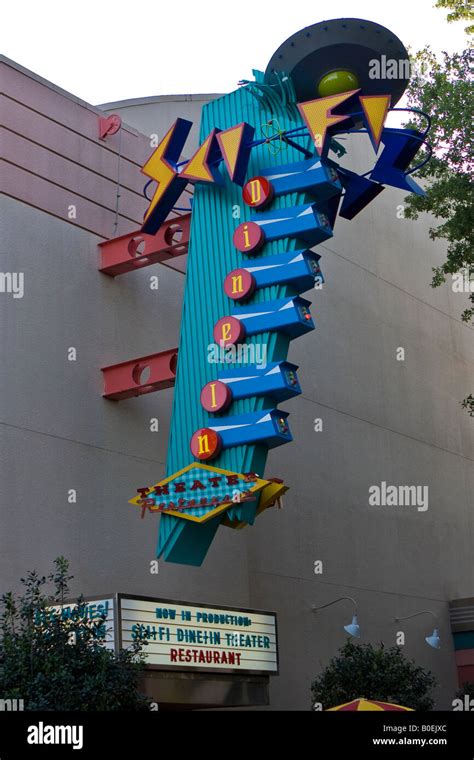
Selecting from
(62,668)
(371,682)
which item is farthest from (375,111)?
(371,682)

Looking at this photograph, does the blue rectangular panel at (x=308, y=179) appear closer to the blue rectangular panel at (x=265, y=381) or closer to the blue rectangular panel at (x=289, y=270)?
the blue rectangular panel at (x=289, y=270)

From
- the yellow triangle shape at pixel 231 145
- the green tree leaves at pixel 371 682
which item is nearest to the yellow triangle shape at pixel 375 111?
the yellow triangle shape at pixel 231 145

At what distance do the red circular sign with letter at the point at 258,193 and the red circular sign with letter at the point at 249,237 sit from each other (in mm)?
359

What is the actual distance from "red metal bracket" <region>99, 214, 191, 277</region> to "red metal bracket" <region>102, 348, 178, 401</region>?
1.77 m

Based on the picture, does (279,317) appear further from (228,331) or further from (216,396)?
(216,396)

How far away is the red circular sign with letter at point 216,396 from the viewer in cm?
1712

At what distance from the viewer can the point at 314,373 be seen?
25.3m

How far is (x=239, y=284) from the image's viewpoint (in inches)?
695

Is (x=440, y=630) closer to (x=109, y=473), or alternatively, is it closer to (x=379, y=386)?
(x=379, y=386)

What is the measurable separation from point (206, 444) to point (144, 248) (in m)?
4.51

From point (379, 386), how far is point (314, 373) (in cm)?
303

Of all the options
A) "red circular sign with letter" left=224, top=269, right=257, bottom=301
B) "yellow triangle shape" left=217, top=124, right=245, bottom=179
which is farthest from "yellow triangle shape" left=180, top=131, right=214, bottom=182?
"red circular sign with letter" left=224, top=269, right=257, bottom=301

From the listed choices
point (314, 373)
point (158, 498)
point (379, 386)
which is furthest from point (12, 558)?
point (379, 386)

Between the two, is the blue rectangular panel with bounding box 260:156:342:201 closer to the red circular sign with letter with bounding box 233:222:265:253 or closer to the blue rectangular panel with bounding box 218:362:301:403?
the red circular sign with letter with bounding box 233:222:265:253
